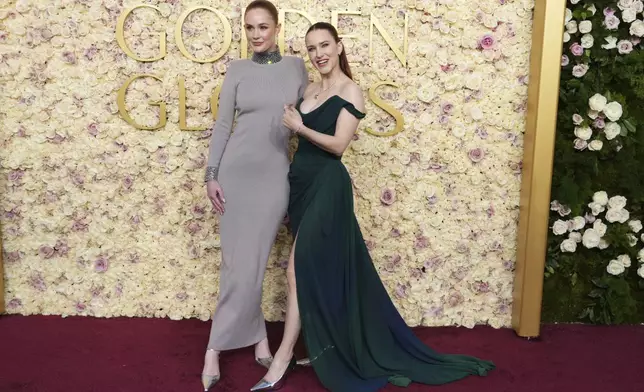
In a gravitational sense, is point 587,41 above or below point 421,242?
above

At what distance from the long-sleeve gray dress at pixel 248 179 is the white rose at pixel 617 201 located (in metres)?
2.03

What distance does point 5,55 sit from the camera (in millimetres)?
3406

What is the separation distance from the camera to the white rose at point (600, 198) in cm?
346

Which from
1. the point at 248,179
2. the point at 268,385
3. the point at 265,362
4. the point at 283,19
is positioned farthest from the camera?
the point at 283,19

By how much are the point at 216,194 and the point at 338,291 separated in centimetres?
77

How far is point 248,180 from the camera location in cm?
286

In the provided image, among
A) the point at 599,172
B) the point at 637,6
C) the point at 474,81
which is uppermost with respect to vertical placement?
the point at 637,6

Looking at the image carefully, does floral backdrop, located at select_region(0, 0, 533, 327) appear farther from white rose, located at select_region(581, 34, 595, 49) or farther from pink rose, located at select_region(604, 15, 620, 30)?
pink rose, located at select_region(604, 15, 620, 30)

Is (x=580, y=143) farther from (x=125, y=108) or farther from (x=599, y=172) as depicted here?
(x=125, y=108)

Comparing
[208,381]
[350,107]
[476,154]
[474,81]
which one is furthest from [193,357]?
[474,81]

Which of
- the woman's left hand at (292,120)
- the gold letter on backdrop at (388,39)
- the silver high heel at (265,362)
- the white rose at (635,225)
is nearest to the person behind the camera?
the woman's left hand at (292,120)

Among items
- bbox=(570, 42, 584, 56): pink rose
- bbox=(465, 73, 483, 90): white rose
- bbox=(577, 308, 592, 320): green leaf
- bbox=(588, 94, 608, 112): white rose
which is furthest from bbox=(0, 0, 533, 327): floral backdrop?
bbox=(577, 308, 592, 320): green leaf

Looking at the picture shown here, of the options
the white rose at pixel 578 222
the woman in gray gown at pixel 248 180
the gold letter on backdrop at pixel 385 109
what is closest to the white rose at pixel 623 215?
the white rose at pixel 578 222

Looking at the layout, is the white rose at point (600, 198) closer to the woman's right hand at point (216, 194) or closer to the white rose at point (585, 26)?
the white rose at point (585, 26)
